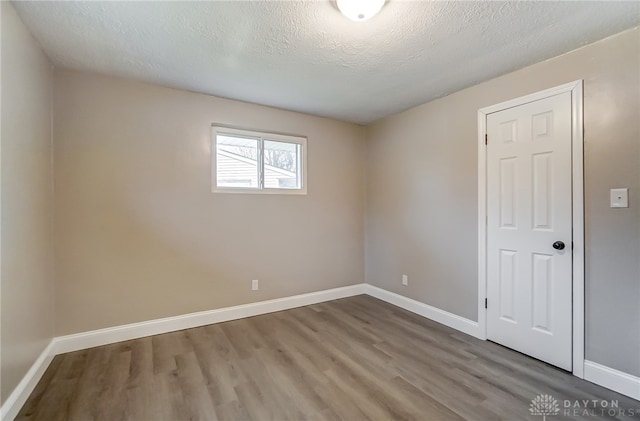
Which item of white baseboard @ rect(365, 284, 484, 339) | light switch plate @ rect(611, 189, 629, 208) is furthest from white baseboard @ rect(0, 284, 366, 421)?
light switch plate @ rect(611, 189, 629, 208)

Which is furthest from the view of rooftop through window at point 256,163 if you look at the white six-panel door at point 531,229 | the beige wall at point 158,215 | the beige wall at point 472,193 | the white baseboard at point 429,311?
the white six-panel door at point 531,229

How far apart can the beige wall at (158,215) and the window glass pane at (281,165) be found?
17cm

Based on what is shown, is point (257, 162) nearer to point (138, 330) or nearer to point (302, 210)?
point (302, 210)

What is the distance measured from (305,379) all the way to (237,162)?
7.84 feet

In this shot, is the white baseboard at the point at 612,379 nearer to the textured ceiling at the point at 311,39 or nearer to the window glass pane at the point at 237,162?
the textured ceiling at the point at 311,39

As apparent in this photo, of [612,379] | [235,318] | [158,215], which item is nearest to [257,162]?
[158,215]

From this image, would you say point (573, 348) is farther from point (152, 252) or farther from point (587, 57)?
point (152, 252)

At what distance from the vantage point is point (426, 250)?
10.9ft

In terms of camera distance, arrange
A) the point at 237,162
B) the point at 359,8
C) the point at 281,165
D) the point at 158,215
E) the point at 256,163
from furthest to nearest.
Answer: the point at 281,165 < the point at 256,163 < the point at 237,162 < the point at 158,215 < the point at 359,8

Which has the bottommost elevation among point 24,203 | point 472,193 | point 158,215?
point 158,215

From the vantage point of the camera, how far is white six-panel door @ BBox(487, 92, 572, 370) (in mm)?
2213
